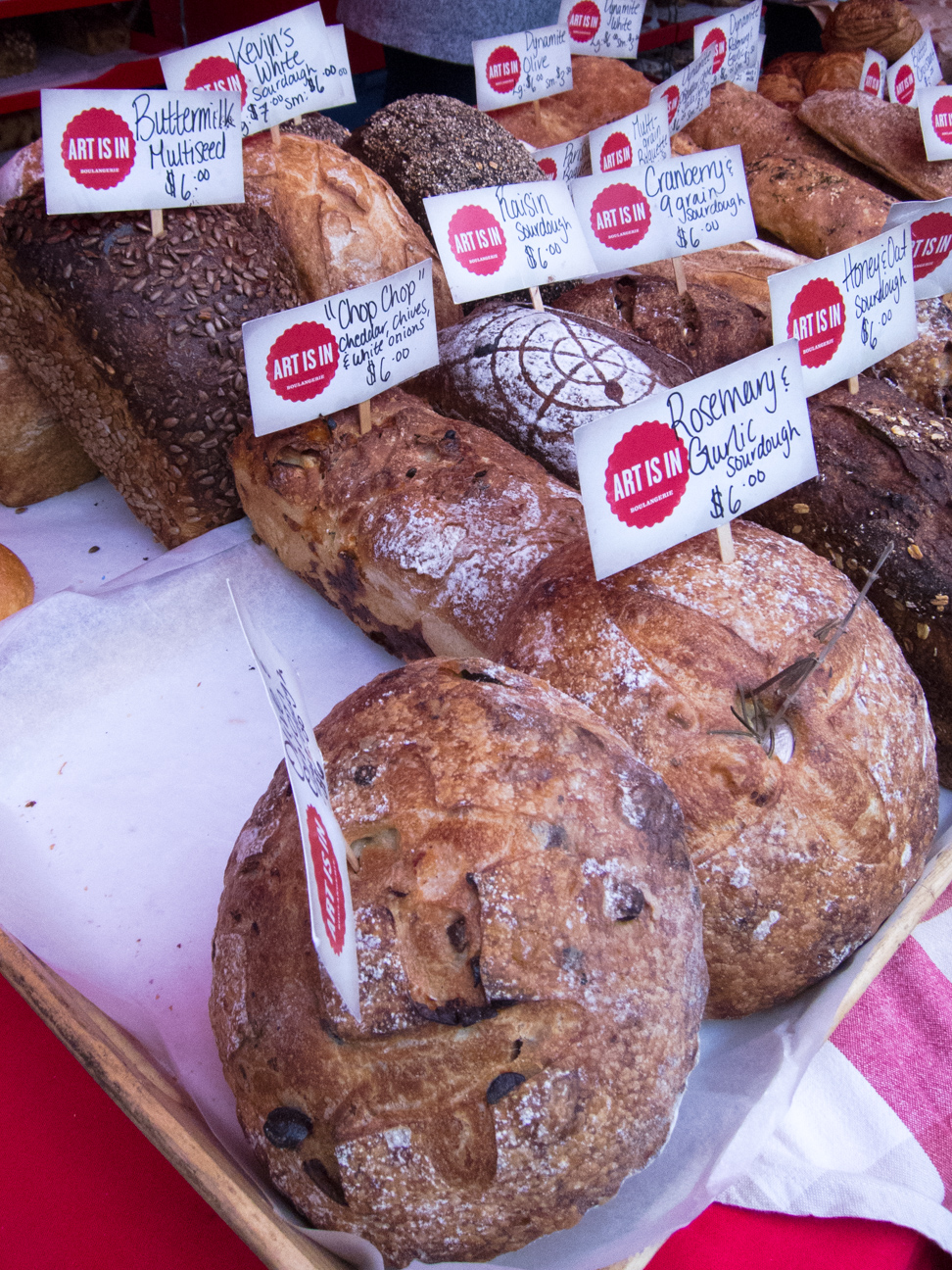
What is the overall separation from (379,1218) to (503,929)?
0.34 m

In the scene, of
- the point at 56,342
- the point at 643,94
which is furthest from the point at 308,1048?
the point at 643,94

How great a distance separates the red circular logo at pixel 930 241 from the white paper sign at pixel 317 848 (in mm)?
2070

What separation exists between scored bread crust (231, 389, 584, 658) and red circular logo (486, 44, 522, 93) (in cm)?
183

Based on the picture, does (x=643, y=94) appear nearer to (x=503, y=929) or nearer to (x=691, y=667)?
(x=691, y=667)

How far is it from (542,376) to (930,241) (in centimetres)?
114

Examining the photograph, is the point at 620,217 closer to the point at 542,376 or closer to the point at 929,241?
the point at 542,376

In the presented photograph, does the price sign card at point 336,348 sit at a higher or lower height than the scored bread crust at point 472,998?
higher

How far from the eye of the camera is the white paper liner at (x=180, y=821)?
123 cm

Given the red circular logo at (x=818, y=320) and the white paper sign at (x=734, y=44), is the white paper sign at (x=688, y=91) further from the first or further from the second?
the red circular logo at (x=818, y=320)

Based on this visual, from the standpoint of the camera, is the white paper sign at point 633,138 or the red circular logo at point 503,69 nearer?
the white paper sign at point 633,138

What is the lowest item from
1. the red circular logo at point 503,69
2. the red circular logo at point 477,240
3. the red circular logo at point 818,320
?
the red circular logo at point 818,320

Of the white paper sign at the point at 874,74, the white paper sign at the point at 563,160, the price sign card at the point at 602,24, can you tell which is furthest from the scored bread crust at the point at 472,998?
the white paper sign at the point at 874,74

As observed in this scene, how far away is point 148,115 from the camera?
1.95 m

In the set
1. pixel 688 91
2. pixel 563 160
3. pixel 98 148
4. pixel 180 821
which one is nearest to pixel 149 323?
pixel 98 148
